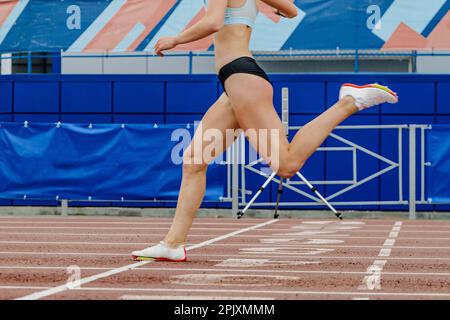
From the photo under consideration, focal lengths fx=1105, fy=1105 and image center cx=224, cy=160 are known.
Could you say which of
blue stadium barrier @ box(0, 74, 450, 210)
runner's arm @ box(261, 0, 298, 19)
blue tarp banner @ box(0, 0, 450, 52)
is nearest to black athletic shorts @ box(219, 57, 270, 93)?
runner's arm @ box(261, 0, 298, 19)

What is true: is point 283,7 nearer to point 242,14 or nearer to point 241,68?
point 242,14

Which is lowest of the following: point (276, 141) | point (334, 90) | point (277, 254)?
point (277, 254)

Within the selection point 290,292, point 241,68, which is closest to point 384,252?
point 241,68

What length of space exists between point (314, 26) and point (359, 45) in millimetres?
875

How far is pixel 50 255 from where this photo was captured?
9.50 meters

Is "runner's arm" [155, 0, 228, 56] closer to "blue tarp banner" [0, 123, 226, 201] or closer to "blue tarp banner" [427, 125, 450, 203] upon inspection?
"blue tarp banner" [0, 123, 226, 201]

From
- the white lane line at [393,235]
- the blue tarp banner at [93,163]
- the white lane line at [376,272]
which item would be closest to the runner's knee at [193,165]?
the white lane line at [376,272]

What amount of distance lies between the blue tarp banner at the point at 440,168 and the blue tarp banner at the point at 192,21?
1.71 metres

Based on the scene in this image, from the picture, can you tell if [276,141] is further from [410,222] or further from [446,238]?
[410,222]

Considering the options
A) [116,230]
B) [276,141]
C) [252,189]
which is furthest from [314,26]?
[276,141]

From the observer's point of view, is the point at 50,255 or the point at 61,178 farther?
the point at 61,178

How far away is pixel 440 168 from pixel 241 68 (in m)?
10.6

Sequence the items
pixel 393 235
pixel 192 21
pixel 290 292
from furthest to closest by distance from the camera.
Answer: pixel 192 21 → pixel 393 235 → pixel 290 292

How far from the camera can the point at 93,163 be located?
18.5 meters
